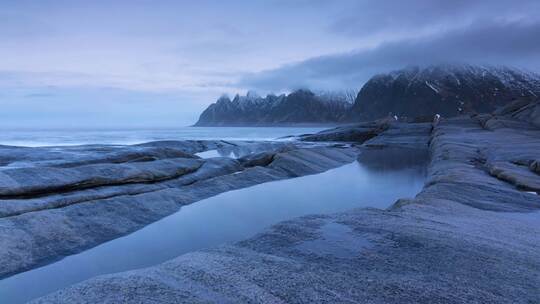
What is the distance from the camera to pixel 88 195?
15586mm

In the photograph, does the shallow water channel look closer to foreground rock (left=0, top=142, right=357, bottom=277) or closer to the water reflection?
foreground rock (left=0, top=142, right=357, bottom=277)

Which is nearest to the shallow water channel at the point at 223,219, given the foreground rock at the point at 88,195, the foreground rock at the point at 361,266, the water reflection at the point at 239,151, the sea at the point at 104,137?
the foreground rock at the point at 88,195

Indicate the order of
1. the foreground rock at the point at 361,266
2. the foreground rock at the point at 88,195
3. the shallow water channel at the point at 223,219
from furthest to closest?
the foreground rock at the point at 88,195
the shallow water channel at the point at 223,219
the foreground rock at the point at 361,266

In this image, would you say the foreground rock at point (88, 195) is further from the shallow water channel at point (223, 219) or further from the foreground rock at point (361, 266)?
the foreground rock at point (361, 266)

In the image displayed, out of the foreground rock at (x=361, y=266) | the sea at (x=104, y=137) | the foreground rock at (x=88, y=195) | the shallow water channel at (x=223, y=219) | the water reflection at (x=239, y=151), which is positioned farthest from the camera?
the sea at (x=104, y=137)

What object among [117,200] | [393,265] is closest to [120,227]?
[117,200]

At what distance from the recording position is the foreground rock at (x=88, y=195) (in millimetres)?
11227

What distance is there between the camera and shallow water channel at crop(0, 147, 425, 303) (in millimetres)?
9867

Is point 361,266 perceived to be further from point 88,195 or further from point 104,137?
point 104,137

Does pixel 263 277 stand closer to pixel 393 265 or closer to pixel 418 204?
pixel 393 265

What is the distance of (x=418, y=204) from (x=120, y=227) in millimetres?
9199

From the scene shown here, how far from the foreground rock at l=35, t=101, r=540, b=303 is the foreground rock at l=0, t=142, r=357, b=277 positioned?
5.33 m

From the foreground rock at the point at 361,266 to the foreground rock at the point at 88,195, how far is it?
5.33m

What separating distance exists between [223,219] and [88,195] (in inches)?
199
